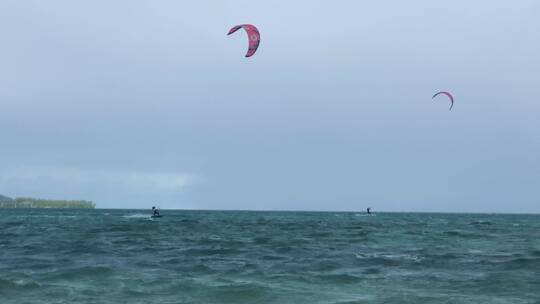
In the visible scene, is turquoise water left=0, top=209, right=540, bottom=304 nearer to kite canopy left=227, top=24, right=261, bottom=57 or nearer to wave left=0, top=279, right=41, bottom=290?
wave left=0, top=279, right=41, bottom=290

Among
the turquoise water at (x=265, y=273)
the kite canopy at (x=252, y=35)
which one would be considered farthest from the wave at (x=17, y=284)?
the kite canopy at (x=252, y=35)

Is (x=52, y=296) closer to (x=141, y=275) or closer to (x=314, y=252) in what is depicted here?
(x=141, y=275)

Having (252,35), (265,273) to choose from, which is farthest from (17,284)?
(252,35)

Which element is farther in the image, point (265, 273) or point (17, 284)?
point (265, 273)

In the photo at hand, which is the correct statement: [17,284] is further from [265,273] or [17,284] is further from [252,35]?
[252,35]

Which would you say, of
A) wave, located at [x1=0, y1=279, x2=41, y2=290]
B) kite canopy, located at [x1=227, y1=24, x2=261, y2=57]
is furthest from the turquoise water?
kite canopy, located at [x1=227, y1=24, x2=261, y2=57]

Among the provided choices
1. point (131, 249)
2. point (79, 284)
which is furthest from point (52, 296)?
point (131, 249)

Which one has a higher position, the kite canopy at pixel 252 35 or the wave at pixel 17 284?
the kite canopy at pixel 252 35

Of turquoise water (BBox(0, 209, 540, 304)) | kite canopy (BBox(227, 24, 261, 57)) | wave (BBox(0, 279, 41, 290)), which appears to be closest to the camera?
turquoise water (BBox(0, 209, 540, 304))

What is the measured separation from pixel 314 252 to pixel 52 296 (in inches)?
579

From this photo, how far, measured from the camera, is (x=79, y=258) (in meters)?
26.5

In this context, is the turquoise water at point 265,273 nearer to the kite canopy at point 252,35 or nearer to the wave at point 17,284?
the wave at point 17,284

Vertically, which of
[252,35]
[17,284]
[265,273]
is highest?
[252,35]

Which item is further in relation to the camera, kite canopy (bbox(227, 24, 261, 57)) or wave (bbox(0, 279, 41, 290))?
kite canopy (bbox(227, 24, 261, 57))
